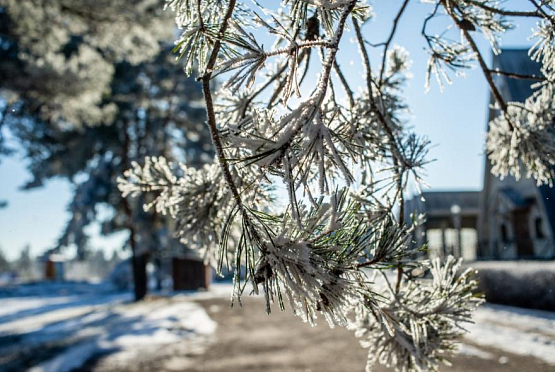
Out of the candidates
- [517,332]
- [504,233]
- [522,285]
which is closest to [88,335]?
[517,332]

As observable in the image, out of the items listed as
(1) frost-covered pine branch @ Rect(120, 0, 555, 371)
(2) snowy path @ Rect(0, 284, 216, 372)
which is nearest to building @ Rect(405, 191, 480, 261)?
(2) snowy path @ Rect(0, 284, 216, 372)

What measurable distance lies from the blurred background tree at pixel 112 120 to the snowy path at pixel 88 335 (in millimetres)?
4068

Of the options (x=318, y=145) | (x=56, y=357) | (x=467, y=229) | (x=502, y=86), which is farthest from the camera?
(x=467, y=229)

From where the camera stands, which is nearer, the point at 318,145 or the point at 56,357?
the point at 318,145

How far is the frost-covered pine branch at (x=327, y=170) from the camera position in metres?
1.00

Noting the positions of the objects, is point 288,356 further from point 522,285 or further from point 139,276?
point 139,276

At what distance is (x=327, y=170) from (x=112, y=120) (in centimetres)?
1209

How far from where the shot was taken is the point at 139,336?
312 inches

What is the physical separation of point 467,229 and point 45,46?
20.6 m

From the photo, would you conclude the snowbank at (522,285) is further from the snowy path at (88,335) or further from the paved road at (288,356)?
the snowy path at (88,335)

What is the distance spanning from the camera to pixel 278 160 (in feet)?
3.00

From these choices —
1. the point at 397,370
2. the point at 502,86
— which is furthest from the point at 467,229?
the point at 397,370

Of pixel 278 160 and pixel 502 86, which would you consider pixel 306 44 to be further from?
pixel 502 86

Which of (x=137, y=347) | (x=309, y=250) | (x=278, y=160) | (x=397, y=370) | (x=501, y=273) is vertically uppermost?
(x=278, y=160)
